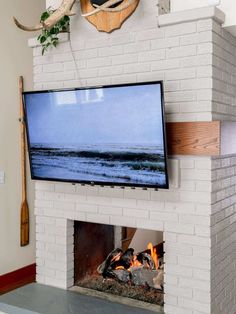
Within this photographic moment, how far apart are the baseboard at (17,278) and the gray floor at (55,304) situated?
1045mm

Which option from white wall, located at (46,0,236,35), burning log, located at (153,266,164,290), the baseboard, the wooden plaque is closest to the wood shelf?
white wall, located at (46,0,236,35)

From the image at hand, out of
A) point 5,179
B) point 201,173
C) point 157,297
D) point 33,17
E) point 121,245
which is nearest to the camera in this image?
point 201,173

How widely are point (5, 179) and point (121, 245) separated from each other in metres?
1.40

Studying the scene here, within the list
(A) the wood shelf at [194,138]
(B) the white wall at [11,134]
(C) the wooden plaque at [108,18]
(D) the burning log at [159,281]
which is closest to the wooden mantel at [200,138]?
(A) the wood shelf at [194,138]

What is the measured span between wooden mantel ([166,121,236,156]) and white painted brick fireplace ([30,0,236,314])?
48 mm

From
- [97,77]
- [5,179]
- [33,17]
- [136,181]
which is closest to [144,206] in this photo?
[136,181]

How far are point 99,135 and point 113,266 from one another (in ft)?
3.77

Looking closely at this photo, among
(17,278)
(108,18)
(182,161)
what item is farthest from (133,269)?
(108,18)

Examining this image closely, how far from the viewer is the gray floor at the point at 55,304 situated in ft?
8.62

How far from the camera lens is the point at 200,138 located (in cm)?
238

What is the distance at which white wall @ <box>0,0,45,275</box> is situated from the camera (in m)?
4.04

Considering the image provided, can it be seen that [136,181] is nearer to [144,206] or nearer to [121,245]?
[144,206]

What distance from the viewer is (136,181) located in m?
2.48

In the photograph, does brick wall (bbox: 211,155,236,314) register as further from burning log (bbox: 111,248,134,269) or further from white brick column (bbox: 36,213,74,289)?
white brick column (bbox: 36,213,74,289)
